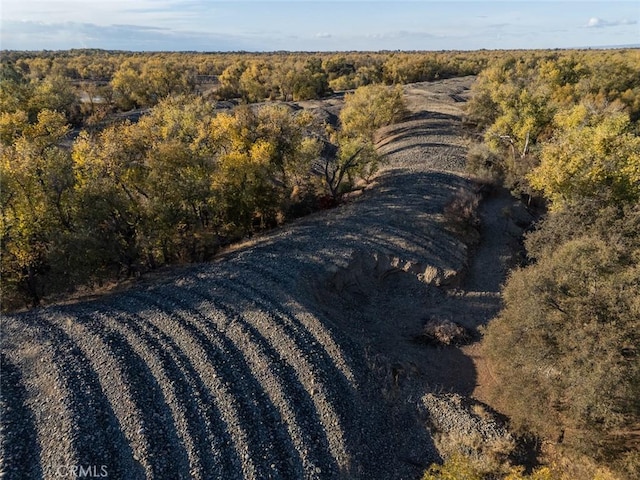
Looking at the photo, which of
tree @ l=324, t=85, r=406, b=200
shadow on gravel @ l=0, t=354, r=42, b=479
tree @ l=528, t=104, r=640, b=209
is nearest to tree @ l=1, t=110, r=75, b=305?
shadow on gravel @ l=0, t=354, r=42, b=479

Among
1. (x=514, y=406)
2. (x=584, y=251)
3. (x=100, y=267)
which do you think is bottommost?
(x=514, y=406)

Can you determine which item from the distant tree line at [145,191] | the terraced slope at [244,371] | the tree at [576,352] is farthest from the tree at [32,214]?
the tree at [576,352]

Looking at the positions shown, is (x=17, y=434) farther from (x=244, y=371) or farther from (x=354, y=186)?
(x=354, y=186)

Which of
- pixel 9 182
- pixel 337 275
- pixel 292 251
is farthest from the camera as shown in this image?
pixel 292 251

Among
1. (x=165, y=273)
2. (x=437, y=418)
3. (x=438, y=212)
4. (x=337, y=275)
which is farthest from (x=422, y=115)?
(x=437, y=418)

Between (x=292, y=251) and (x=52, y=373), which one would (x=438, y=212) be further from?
(x=52, y=373)

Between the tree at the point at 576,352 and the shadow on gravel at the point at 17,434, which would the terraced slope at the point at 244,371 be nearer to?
the shadow on gravel at the point at 17,434
